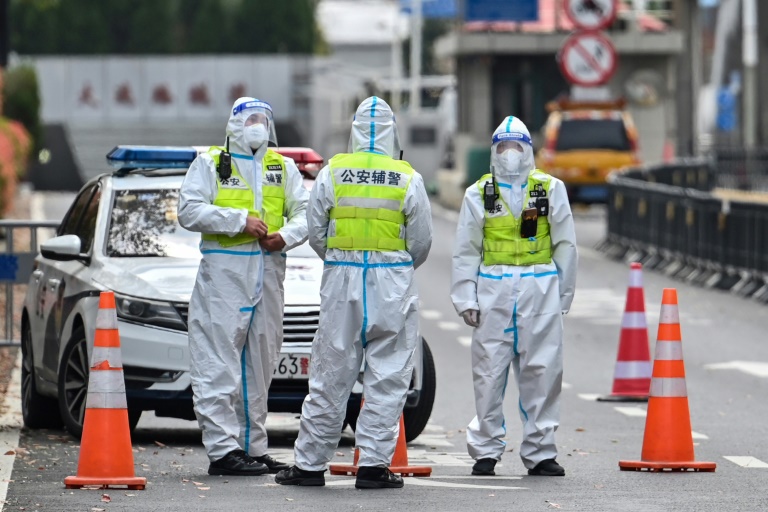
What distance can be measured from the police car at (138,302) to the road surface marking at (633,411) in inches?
80.7

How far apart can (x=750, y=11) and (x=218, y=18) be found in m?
38.2

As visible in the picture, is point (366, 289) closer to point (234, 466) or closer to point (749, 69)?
point (234, 466)

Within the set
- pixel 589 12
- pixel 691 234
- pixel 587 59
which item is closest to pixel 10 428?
pixel 691 234

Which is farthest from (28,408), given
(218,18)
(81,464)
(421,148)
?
(218,18)

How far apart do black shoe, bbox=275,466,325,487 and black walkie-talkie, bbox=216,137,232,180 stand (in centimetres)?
150

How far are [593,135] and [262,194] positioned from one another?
29.7 m

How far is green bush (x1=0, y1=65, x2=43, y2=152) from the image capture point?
150 ft

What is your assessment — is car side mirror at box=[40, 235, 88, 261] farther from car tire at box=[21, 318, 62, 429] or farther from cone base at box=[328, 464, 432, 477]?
cone base at box=[328, 464, 432, 477]

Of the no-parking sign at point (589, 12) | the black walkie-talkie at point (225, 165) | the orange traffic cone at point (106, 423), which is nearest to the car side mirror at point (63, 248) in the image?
the black walkie-talkie at point (225, 165)

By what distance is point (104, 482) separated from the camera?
9.09 meters

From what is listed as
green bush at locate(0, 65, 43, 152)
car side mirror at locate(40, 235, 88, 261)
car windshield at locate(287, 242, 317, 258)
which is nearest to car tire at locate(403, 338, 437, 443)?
car windshield at locate(287, 242, 317, 258)

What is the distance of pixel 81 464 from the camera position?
9.16 meters

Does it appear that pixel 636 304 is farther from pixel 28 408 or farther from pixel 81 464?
pixel 81 464

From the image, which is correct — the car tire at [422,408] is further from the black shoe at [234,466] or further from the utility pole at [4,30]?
the utility pole at [4,30]
